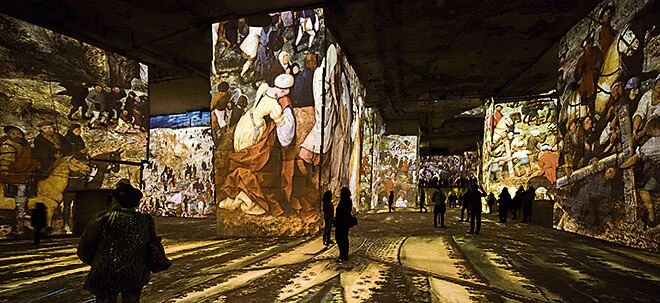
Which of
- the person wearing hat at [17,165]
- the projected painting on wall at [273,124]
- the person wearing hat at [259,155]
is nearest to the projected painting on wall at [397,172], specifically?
the projected painting on wall at [273,124]

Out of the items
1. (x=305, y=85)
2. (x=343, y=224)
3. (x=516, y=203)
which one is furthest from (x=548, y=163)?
(x=343, y=224)

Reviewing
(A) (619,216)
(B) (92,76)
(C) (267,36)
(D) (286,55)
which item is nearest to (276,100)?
(D) (286,55)

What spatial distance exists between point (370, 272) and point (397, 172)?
1915cm

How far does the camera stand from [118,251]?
270cm

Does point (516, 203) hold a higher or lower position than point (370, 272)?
higher

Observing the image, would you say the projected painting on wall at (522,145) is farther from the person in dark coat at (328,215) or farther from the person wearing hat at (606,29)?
the person in dark coat at (328,215)

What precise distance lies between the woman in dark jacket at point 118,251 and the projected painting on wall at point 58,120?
989cm

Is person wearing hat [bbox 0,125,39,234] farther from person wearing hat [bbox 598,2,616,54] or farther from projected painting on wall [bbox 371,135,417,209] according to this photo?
projected painting on wall [bbox 371,135,417,209]

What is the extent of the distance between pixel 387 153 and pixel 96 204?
1772 centimetres

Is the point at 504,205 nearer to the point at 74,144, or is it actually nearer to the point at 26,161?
the point at 74,144

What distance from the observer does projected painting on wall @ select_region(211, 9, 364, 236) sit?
9.54 m

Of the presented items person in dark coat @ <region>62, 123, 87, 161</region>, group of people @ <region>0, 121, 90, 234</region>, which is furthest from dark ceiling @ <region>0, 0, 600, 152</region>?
group of people @ <region>0, 121, 90, 234</region>

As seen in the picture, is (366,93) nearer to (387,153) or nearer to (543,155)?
(387,153)

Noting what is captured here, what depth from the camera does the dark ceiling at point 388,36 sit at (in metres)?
9.77
